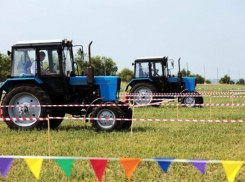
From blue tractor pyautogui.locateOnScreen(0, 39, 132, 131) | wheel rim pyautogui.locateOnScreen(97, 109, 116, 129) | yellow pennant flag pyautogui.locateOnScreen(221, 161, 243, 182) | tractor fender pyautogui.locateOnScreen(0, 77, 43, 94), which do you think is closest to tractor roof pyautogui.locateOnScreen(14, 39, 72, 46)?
blue tractor pyautogui.locateOnScreen(0, 39, 132, 131)

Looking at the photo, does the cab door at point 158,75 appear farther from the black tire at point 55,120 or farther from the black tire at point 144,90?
the black tire at point 55,120

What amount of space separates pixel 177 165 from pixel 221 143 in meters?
1.95

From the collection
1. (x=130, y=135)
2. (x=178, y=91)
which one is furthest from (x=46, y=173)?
(x=178, y=91)

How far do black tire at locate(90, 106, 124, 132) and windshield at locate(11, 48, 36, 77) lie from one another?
1.98 meters

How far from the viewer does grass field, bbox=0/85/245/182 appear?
191 inches

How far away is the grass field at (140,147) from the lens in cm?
486

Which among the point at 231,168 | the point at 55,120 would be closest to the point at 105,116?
the point at 55,120

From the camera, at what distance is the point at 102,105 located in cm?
813

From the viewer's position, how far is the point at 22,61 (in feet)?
28.3

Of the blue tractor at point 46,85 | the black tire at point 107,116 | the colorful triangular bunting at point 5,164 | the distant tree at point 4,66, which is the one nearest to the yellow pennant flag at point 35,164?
the colorful triangular bunting at point 5,164

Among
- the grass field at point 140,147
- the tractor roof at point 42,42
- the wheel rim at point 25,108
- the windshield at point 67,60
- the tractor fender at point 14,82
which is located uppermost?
the tractor roof at point 42,42

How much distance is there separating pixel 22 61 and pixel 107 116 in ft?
8.37

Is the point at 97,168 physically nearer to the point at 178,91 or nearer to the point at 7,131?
the point at 7,131

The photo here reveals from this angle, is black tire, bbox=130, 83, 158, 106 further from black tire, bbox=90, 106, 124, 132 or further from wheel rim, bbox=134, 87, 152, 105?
black tire, bbox=90, 106, 124, 132
